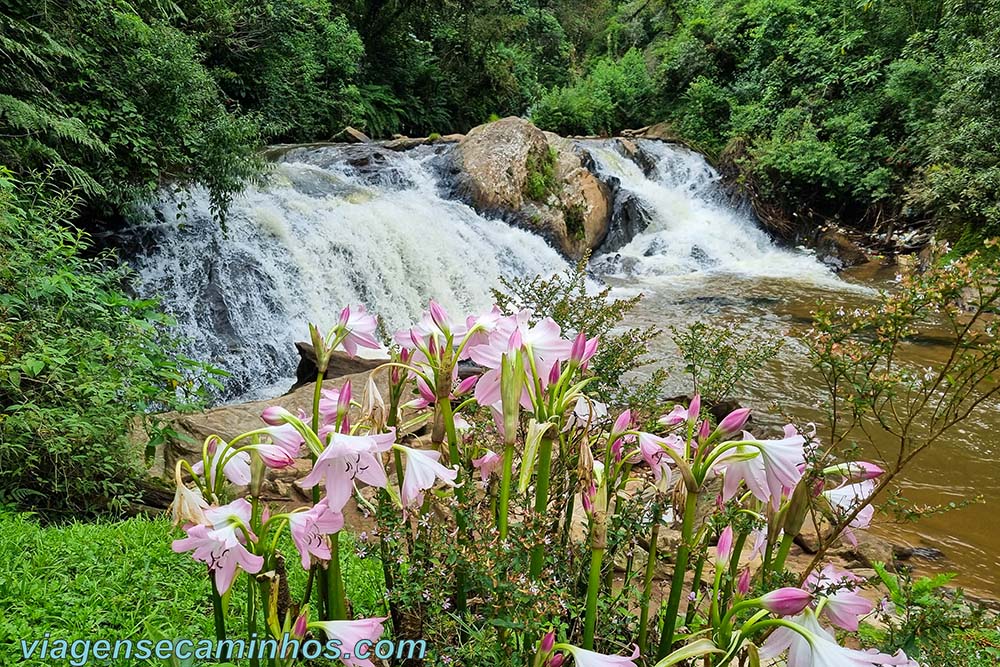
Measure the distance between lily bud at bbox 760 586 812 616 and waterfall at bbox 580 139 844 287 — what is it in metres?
10.2

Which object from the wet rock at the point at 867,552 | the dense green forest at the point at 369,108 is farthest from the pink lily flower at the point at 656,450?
the dense green forest at the point at 369,108

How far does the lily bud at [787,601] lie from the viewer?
2.27 ft

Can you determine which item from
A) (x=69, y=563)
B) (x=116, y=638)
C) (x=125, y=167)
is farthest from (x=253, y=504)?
(x=125, y=167)

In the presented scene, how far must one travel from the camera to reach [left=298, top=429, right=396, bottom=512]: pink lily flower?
2.57ft

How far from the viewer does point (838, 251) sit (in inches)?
463

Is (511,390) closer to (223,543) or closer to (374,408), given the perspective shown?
(374,408)

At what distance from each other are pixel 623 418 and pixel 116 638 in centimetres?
148

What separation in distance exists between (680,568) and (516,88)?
20522 millimetres

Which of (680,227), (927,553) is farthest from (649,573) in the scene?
(680,227)

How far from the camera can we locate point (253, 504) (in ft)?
2.72

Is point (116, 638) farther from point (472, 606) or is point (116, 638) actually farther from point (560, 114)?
point (560, 114)

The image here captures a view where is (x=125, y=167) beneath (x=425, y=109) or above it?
beneath

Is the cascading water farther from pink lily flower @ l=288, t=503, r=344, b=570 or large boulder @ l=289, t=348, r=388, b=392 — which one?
pink lily flower @ l=288, t=503, r=344, b=570

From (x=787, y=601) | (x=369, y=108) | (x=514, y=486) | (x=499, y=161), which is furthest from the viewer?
(x=369, y=108)
